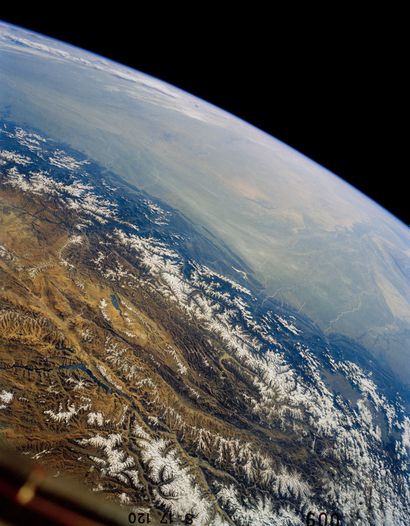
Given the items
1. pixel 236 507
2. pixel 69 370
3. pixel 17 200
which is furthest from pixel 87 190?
pixel 236 507

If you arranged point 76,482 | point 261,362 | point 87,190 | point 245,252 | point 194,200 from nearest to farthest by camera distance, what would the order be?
point 76,482 → point 261,362 → point 87,190 → point 245,252 → point 194,200

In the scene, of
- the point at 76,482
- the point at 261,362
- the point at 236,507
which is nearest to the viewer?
the point at 76,482

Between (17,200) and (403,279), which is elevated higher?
(403,279)

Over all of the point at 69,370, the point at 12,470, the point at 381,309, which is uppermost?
the point at 12,470

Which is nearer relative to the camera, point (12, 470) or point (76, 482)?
point (12, 470)

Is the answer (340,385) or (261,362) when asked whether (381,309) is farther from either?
(261,362)

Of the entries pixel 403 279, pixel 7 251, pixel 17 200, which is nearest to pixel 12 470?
pixel 7 251

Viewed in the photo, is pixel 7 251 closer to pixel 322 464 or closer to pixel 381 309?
pixel 322 464
